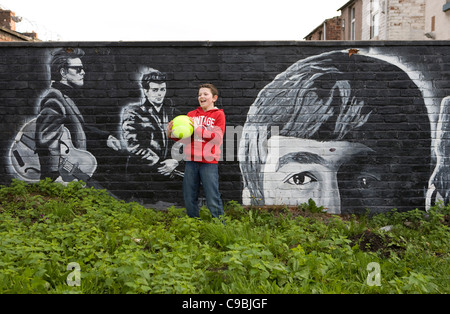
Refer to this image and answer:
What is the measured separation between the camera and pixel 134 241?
412cm

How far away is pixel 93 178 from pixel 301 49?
377 cm

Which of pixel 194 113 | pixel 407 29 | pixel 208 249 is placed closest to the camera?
pixel 208 249

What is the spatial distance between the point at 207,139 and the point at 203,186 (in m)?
0.60

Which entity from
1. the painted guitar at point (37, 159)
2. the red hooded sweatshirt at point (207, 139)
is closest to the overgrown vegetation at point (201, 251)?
the painted guitar at point (37, 159)

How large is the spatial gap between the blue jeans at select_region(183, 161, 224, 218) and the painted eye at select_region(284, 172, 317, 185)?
1.64 metres

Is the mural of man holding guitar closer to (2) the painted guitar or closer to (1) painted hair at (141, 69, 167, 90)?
(2) the painted guitar

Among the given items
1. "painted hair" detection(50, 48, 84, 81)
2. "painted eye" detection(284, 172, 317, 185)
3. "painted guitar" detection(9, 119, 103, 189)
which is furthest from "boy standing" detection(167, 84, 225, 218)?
"painted hair" detection(50, 48, 84, 81)

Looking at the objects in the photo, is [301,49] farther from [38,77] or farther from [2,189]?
[2,189]

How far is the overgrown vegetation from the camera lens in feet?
10.3

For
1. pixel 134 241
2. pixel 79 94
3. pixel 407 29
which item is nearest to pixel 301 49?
pixel 79 94

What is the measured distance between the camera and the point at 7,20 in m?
14.2

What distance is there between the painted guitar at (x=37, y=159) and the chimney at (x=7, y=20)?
9681 millimetres

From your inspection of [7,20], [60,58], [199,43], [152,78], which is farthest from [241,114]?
[7,20]

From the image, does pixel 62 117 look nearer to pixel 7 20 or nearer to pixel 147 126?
pixel 147 126
